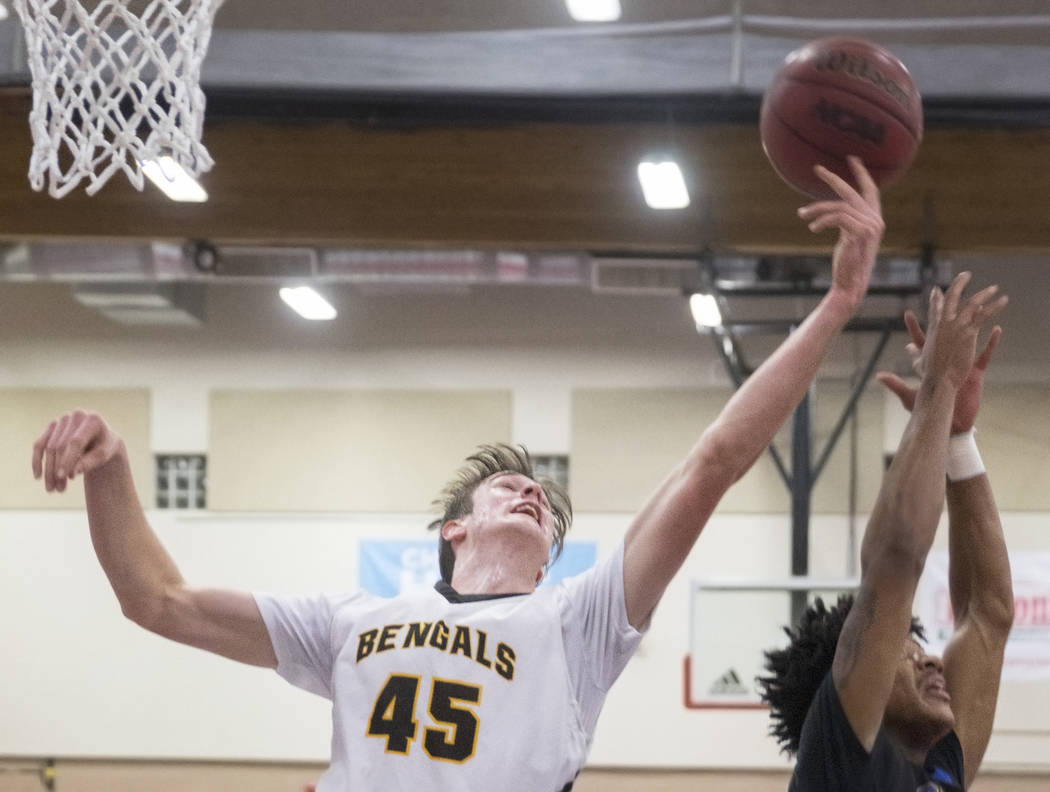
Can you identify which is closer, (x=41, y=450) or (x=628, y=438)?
(x=41, y=450)

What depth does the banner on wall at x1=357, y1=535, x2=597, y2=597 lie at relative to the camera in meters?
9.80

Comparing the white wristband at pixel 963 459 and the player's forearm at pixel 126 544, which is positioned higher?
the white wristband at pixel 963 459

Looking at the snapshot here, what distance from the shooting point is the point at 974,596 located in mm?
2900

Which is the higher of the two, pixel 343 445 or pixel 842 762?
pixel 343 445

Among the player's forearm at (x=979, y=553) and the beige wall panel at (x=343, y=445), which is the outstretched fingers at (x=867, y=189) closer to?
the player's forearm at (x=979, y=553)

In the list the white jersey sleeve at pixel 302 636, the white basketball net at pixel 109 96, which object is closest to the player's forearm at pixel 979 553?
the white jersey sleeve at pixel 302 636

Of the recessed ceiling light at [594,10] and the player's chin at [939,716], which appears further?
the recessed ceiling light at [594,10]

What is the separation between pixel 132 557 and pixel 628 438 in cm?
790

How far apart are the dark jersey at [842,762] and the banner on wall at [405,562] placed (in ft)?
23.8

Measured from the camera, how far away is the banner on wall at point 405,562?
9.80 meters

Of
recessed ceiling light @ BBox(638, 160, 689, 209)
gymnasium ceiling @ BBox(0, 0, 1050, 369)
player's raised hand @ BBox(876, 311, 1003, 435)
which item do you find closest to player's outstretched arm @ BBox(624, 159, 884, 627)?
player's raised hand @ BBox(876, 311, 1003, 435)

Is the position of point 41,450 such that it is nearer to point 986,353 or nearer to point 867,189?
point 867,189

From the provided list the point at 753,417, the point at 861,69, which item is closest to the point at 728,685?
the point at 861,69

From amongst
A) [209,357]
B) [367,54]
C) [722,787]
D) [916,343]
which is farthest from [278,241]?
[916,343]
